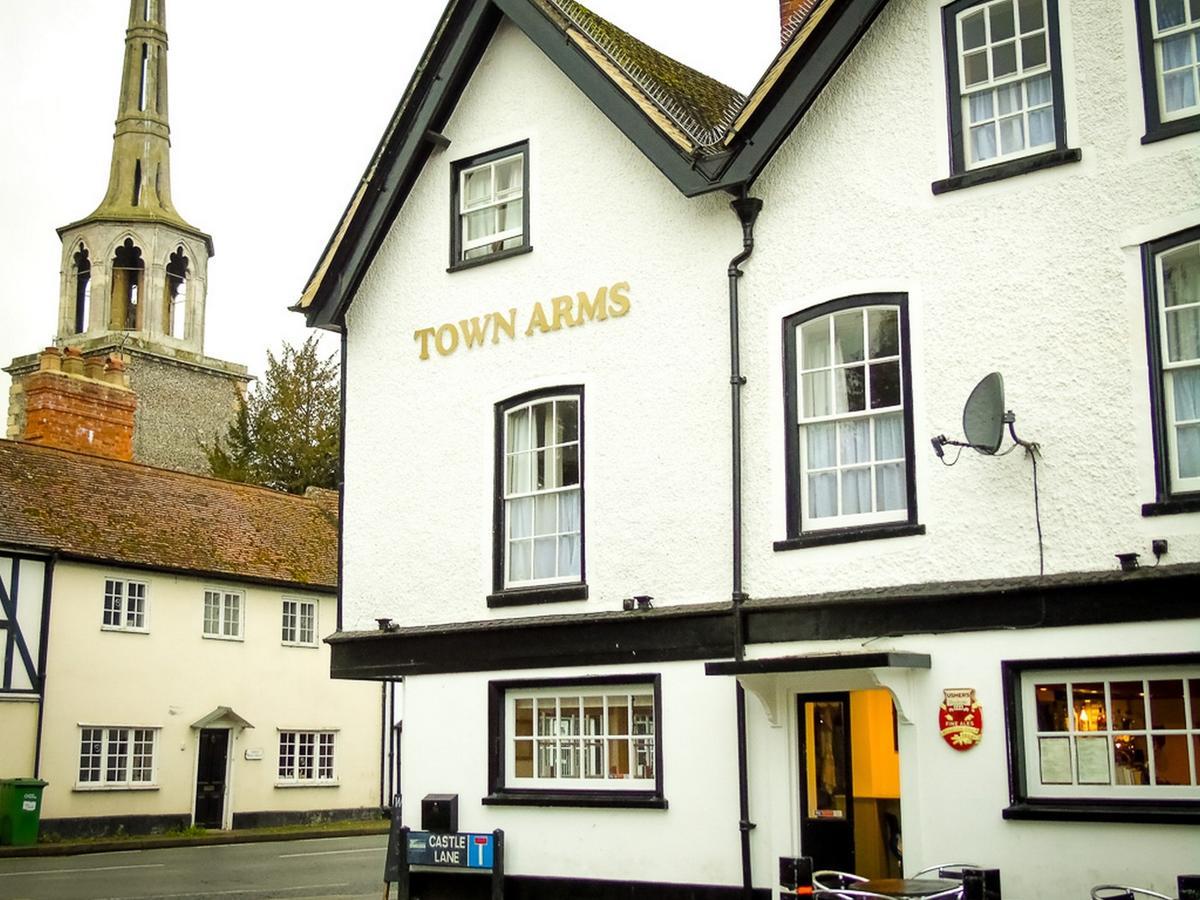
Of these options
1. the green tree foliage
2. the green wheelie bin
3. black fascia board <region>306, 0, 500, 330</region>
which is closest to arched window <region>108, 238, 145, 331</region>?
the green tree foliage

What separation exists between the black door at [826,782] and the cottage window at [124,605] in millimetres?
21760

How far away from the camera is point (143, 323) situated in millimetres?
62812

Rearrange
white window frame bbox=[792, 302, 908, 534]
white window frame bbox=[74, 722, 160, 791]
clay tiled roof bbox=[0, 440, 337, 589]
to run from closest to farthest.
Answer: white window frame bbox=[792, 302, 908, 534] → white window frame bbox=[74, 722, 160, 791] → clay tiled roof bbox=[0, 440, 337, 589]

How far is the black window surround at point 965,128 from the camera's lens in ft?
40.8

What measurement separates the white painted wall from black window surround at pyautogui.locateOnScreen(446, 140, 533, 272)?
17.3 meters

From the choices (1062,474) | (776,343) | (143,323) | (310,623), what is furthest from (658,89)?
(143,323)

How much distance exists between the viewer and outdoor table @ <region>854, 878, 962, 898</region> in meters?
10.0

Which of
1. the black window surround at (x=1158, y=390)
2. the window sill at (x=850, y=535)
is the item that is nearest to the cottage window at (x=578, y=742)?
the window sill at (x=850, y=535)

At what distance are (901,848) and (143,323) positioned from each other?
54948 millimetres

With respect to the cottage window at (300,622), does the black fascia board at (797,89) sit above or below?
above

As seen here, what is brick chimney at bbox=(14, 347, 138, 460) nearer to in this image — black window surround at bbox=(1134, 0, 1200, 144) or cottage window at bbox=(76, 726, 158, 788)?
cottage window at bbox=(76, 726, 158, 788)

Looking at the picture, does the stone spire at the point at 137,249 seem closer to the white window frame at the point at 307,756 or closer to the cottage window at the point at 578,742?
the white window frame at the point at 307,756

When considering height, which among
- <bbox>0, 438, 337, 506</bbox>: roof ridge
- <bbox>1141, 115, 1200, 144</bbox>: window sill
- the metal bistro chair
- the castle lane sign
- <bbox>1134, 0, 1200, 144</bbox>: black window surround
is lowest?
the metal bistro chair

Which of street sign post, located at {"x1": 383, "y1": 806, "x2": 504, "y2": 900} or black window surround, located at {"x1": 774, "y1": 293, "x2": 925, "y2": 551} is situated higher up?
black window surround, located at {"x1": 774, "y1": 293, "x2": 925, "y2": 551}
